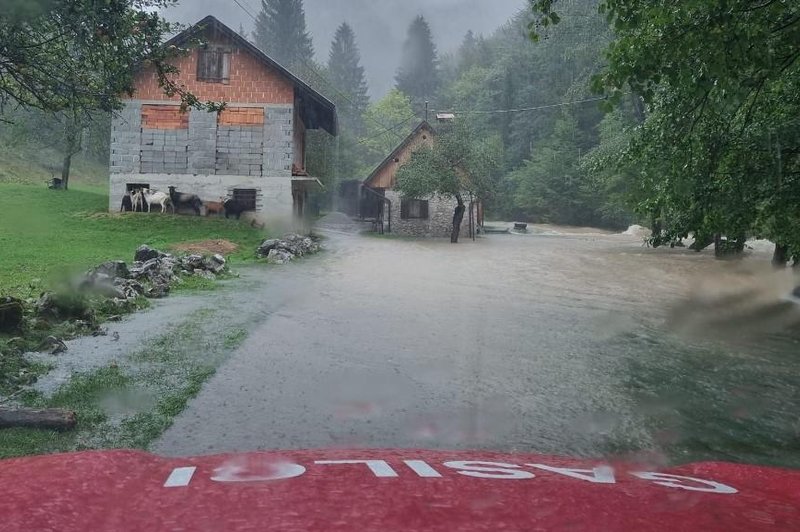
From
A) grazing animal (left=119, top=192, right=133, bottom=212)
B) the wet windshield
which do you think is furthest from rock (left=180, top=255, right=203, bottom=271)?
grazing animal (left=119, top=192, right=133, bottom=212)

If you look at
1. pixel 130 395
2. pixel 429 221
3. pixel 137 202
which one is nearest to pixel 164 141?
pixel 137 202

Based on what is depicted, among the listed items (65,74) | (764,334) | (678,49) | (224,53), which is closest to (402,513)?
(678,49)

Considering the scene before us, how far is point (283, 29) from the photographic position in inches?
2793

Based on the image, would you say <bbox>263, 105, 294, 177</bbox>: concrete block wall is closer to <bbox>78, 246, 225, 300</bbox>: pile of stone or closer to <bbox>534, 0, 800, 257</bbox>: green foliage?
<bbox>78, 246, 225, 300</bbox>: pile of stone

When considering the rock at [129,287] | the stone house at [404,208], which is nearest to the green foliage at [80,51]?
the rock at [129,287]

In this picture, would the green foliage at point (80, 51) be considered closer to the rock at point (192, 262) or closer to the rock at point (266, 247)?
the rock at point (192, 262)

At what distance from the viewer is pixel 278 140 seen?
3006 centimetres

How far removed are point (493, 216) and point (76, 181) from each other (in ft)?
124

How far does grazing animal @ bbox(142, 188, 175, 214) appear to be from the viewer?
29547mm

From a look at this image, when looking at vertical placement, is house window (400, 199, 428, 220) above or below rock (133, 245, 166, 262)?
above

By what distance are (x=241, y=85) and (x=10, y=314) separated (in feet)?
71.3

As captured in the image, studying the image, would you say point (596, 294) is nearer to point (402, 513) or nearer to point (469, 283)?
point (469, 283)

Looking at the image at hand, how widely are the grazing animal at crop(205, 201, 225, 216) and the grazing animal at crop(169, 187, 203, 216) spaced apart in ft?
1.16

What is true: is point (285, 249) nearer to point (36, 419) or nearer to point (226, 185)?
point (226, 185)
